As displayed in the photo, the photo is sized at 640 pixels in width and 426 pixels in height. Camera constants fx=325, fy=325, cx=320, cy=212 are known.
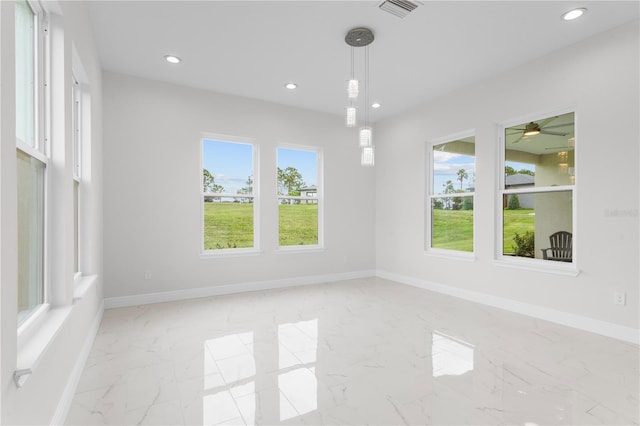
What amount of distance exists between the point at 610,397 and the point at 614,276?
1.52 m

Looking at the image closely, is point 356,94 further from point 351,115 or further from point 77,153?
point 77,153

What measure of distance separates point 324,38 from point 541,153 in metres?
2.84

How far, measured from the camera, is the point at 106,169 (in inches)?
160

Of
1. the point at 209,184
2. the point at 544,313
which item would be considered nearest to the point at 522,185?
the point at 544,313

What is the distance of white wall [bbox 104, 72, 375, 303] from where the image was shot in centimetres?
411

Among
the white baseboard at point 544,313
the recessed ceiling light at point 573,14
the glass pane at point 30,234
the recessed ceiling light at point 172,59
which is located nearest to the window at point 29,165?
the glass pane at point 30,234

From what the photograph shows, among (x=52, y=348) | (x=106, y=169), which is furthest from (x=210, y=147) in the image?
(x=52, y=348)

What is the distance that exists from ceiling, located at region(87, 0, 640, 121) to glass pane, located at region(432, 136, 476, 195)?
2.88ft

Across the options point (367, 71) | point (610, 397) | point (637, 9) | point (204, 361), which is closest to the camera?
point (610, 397)

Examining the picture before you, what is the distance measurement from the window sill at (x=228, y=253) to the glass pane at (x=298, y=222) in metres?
0.51

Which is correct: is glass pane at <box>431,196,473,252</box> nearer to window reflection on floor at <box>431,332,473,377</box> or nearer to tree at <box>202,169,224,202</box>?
window reflection on floor at <box>431,332,473,377</box>

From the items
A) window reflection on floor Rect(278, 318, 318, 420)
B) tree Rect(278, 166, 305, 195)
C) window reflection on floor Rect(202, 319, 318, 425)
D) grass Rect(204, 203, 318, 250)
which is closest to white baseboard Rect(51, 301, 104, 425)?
window reflection on floor Rect(202, 319, 318, 425)

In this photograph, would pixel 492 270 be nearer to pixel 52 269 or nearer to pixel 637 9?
pixel 637 9

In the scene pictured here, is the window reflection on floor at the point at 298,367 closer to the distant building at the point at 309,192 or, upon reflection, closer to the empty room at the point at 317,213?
the empty room at the point at 317,213
